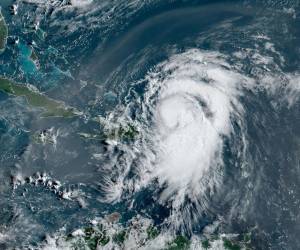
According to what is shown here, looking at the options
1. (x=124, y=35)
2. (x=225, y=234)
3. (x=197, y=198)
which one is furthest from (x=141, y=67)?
(x=225, y=234)

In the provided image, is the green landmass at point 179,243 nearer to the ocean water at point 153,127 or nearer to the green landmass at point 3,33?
the ocean water at point 153,127

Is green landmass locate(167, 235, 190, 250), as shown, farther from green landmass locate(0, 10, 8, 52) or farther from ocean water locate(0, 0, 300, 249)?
green landmass locate(0, 10, 8, 52)

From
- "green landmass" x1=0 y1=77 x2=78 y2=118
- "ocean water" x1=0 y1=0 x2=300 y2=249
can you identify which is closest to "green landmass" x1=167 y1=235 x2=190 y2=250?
"ocean water" x1=0 y1=0 x2=300 y2=249

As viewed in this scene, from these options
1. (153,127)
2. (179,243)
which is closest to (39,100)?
(153,127)

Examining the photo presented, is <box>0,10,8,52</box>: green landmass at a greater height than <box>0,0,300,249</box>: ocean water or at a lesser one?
greater

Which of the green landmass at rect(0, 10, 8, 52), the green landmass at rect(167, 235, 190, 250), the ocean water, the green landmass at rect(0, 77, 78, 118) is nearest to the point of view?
the green landmass at rect(167, 235, 190, 250)

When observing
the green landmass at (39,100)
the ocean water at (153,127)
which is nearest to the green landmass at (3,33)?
the ocean water at (153,127)

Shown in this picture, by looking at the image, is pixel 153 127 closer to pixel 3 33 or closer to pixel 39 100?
pixel 39 100
